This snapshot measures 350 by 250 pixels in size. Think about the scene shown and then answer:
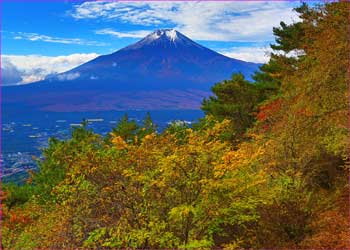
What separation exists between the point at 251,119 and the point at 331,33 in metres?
16.9

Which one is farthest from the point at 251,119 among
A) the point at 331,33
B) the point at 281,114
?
the point at 331,33

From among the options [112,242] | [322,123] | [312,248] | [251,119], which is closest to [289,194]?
[312,248]

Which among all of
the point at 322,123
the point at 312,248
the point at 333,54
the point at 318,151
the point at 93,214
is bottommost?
the point at 312,248

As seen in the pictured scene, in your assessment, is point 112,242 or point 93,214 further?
point 93,214

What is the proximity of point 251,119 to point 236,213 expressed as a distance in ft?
71.7

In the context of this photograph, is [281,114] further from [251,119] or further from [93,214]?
[251,119]

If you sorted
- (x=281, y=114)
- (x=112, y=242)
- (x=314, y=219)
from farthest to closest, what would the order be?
1. (x=281, y=114)
2. (x=314, y=219)
3. (x=112, y=242)

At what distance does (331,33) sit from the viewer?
13.6m

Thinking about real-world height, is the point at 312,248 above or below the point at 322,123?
below

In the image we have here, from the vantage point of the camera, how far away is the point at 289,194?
10484mm

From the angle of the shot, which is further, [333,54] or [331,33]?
[331,33]

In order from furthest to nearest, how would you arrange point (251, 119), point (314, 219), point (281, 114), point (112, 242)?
point (251, 119) → point (281, 114) → point (314, 219) → point (112, 242)

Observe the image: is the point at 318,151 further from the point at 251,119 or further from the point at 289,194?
the point at 251,119

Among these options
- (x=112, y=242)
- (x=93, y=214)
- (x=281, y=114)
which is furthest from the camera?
(x=281, y=114)
